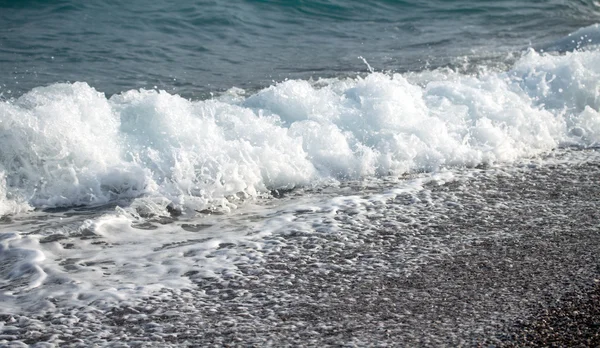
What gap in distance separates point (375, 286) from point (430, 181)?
208 cm

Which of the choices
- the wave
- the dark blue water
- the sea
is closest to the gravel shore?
the sea

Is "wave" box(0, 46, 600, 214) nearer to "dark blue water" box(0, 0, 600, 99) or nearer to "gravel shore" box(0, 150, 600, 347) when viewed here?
"gravel shore" box(0, 150, 600, 347)

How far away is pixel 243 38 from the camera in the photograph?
11.9 metres

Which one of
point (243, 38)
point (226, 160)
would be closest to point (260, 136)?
point (226, 160)

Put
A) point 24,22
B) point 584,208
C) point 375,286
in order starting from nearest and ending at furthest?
point 375,286 → point 584,208 → point 24,22

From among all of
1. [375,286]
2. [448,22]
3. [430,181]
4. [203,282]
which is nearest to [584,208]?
[430,181]

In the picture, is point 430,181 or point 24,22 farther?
point 24,22

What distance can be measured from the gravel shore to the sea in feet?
0.07

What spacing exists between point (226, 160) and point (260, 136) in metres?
0.53

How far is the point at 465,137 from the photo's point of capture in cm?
697

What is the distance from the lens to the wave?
5926 millimetres

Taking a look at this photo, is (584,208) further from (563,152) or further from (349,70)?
(349,70)

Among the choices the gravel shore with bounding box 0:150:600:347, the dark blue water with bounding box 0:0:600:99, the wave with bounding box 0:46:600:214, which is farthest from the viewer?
the dark blue water with bounding box 0:0:600:99

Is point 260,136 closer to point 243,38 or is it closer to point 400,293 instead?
point 400,293
